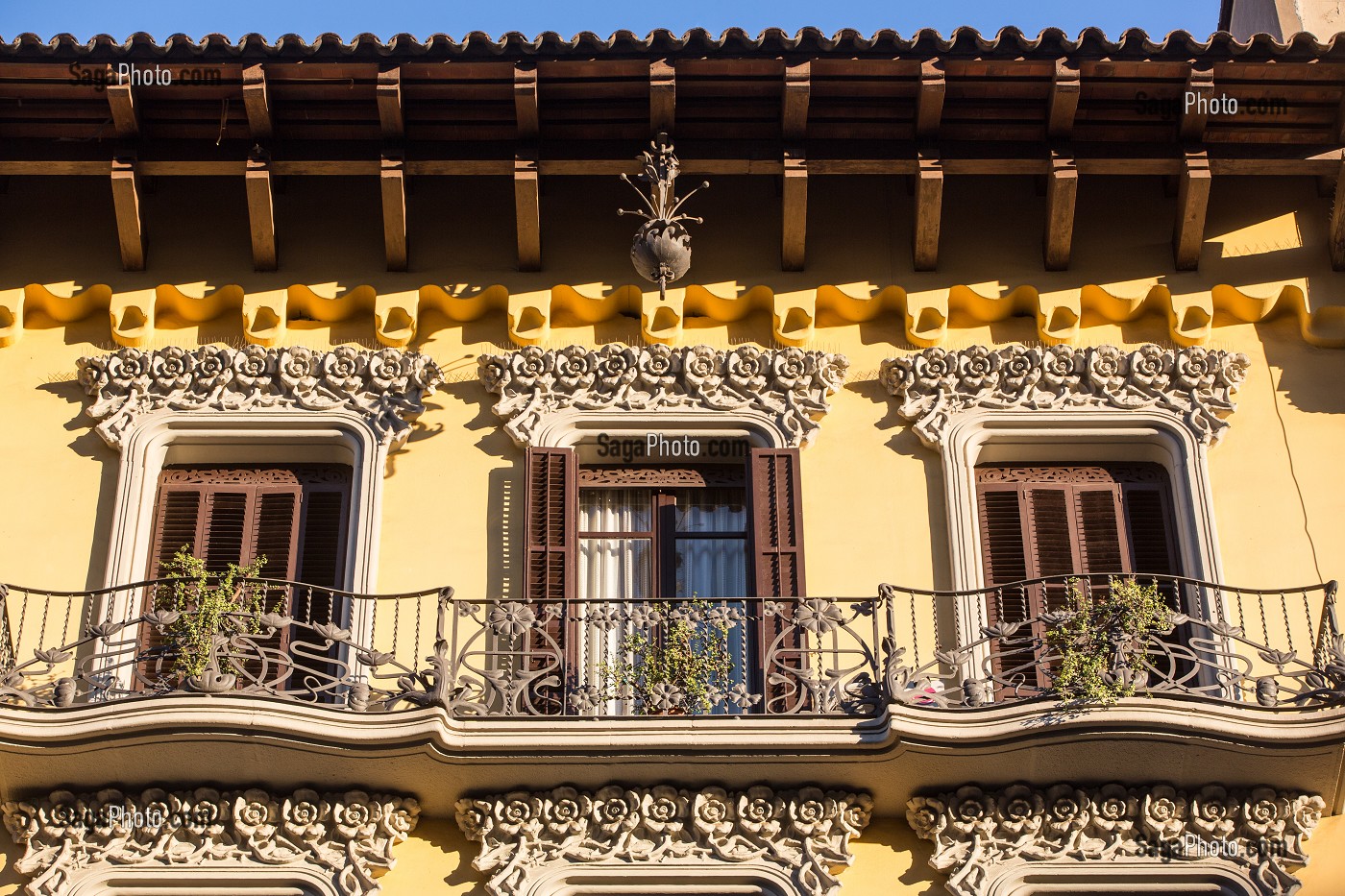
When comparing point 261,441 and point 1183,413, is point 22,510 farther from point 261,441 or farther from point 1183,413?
point 1183,413

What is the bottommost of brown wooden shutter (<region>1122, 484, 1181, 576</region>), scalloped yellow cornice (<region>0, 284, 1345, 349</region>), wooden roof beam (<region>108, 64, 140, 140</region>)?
brown wooden shutter (<region>1122, 484, 1181, 576</region>)

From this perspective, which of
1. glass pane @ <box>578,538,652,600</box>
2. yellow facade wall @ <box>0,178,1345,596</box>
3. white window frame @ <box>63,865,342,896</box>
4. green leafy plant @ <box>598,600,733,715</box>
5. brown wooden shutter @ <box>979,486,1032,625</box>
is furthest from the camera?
glass pane @ <box>578,538,652,600</box>

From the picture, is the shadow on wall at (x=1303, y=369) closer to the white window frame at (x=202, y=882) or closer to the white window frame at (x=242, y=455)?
the white window frame at (x=242, y=455)

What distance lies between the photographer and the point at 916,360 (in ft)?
45.2

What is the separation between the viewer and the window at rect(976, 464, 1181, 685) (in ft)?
42.9

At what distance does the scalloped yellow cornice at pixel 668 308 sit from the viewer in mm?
13961

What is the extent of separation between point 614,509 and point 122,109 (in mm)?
3991

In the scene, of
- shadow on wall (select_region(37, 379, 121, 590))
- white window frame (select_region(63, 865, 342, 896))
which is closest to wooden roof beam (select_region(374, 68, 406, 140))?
shadow on wall (select_region(37, 379, 121, 590))

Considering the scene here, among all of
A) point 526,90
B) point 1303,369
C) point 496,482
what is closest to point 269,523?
point 496,482

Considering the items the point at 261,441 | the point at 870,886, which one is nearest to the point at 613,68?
the point at 261,441

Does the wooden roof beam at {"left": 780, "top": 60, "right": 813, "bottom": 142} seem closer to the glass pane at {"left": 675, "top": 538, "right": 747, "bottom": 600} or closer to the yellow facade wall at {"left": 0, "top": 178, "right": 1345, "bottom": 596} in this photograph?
the yellow facade wall at {"left": 0, "top": 178, "right": 1345, "bottom": 596}

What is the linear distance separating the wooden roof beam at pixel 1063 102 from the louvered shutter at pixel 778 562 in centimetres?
272

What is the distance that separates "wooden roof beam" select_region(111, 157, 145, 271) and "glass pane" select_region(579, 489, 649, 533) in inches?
131

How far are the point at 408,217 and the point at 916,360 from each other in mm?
3492
